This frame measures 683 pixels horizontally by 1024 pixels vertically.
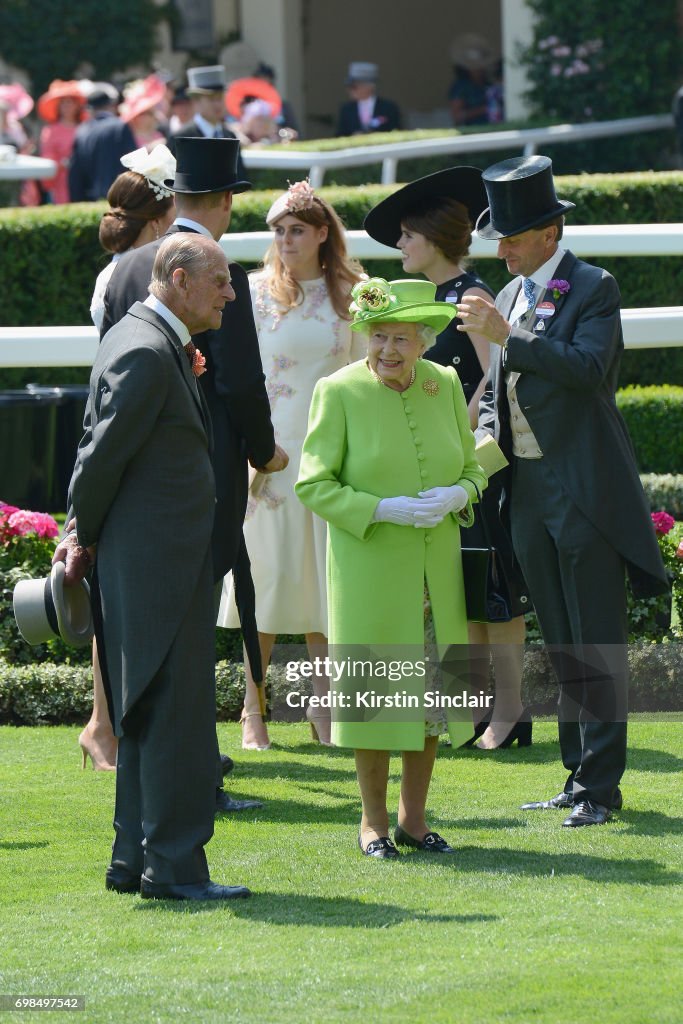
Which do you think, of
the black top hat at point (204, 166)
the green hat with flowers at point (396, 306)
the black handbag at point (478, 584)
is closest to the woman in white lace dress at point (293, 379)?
the black top hat at point (204, 166)

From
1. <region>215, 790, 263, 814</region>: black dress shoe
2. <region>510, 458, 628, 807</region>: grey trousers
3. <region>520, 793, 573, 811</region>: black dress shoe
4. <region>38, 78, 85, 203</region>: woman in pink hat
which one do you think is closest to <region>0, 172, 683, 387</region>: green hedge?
<region>510, 458, 628, 807</region>: grey trousers

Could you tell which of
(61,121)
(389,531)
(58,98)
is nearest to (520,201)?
(389,531)

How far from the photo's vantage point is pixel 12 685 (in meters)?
7.07

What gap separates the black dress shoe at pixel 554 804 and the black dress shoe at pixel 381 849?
0.65 m

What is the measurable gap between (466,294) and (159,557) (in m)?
1.54

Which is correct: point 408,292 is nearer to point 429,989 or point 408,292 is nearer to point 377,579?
point 377,579

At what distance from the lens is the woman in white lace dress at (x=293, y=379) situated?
6.52 metres

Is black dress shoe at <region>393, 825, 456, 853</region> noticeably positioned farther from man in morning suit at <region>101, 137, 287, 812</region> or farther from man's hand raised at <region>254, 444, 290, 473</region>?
man's hand raised at <region>254, 444, 290, 473</region>

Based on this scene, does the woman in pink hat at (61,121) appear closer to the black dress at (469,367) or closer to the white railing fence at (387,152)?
the white railing fence at (387,152)

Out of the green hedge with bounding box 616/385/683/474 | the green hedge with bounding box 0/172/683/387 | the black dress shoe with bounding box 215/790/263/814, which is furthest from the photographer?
the green hedge with bounding box 0/172/683/387

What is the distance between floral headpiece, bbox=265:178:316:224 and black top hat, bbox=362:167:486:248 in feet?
1.67

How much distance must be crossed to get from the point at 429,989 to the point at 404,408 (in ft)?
5.83

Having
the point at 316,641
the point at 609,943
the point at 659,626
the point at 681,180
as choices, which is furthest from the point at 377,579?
the point at 681,180

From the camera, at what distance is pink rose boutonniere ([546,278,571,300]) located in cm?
535
